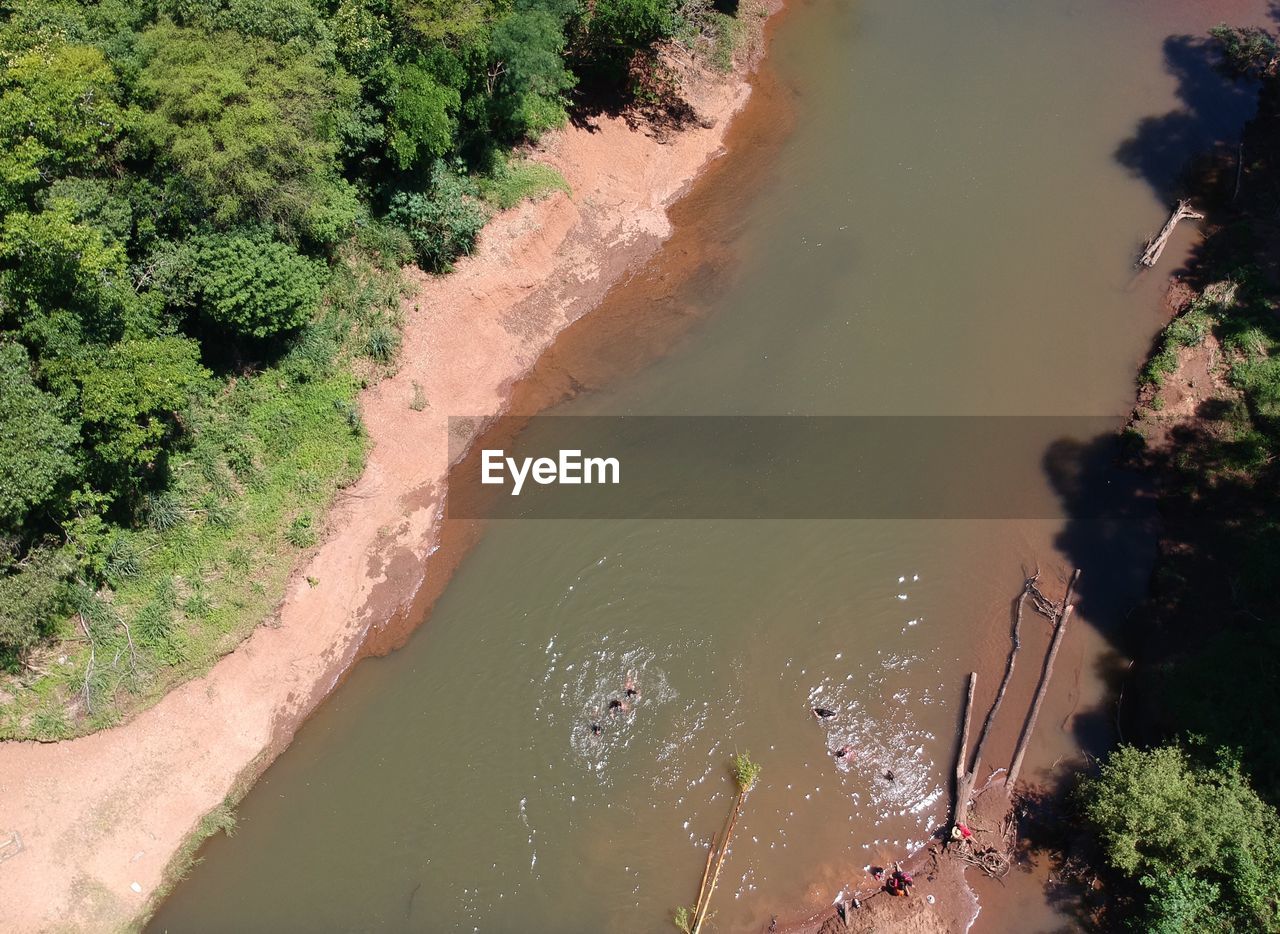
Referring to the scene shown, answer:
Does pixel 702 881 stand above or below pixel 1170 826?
below

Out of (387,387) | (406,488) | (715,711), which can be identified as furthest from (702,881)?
(387,387)

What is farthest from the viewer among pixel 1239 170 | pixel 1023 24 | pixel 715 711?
pixel 1023 24

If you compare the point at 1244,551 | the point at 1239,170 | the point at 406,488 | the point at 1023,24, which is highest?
the point at 1023,24

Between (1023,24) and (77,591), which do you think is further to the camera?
(1023,24)

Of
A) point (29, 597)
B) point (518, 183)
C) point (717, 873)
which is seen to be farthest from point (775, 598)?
point (29, 597)

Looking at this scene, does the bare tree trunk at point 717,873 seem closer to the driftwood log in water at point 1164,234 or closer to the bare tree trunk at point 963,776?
the bare tree trunk at point 963,776

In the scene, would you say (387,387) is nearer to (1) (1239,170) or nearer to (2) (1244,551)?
(2) (1244,551)

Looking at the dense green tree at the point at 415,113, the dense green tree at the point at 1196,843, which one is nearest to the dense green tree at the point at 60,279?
the dense green tree at the point at 415,113

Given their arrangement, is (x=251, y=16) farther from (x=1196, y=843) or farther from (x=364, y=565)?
(x=1196, y=843)
